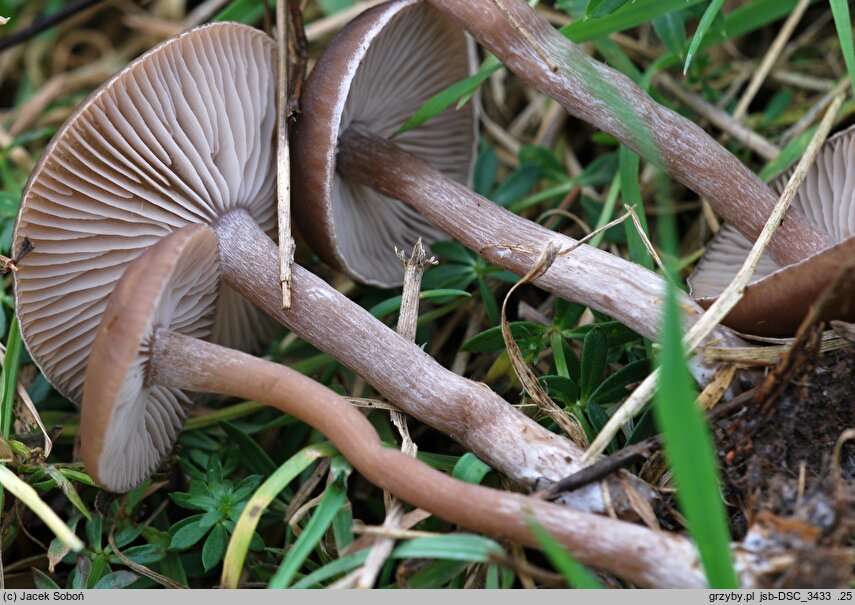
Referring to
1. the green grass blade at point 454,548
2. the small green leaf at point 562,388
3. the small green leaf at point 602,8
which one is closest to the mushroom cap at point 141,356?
the green grass blade at point 454,548

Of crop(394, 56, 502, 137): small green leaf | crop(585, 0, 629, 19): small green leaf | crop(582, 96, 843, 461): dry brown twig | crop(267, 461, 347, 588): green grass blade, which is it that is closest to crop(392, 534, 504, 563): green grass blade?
crop(267, 461, 347, 588): green grass blade

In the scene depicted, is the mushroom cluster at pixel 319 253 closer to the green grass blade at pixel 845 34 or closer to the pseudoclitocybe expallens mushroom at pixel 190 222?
the pseudoclitocybe expallens mushroom at pixel 190 222

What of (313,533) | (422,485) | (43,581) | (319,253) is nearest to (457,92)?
(319,253)

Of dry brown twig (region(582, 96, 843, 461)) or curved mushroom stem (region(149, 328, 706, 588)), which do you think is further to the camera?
dry brown twig (region(582, 96, 843, 461))

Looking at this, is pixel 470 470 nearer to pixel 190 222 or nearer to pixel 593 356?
pixel 593 356

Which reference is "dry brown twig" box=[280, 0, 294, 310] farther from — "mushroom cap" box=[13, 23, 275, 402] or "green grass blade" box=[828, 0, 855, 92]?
"green grass blade" box=[828, 0, 855, 92]

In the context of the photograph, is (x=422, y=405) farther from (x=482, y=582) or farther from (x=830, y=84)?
(x=830, y=84)
